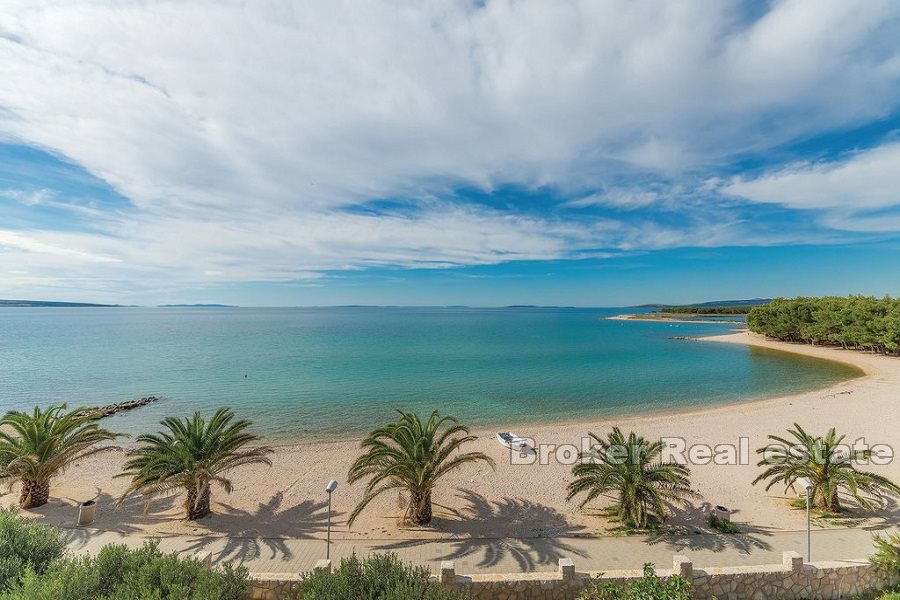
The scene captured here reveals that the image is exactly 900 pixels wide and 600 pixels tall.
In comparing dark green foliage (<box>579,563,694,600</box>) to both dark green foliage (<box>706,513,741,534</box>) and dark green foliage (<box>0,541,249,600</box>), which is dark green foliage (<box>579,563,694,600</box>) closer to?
dark green foliage (<box>706,513,741,534</box>)

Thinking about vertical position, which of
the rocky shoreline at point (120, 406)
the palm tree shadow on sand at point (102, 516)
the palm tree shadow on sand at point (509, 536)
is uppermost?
the palm tree shadow on sand at point (509, 536)

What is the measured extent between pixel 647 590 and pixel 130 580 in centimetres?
798

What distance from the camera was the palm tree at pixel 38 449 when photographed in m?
12.1

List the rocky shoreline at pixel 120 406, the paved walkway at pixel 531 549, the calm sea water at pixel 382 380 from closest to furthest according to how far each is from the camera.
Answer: the paved walkway at pixel 531 549, the rocky shoreline at pixel 120 406, the calm sea water at pixel 382 380

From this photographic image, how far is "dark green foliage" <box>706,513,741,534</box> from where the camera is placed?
10586 millimetres

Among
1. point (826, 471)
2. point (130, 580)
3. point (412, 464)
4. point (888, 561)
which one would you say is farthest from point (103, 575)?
point (826, 471)

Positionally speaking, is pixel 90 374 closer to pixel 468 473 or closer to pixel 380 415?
pixel 380 415

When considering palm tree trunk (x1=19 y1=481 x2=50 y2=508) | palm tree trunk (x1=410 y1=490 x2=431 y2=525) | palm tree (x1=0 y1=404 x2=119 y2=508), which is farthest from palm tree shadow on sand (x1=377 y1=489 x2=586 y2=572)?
palm tree trunk (x1=19 y1=481 x2=50 y2=508)

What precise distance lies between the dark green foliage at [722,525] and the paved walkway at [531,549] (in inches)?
15.4

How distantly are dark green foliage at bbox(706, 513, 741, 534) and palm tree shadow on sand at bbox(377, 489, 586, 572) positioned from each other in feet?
12.0

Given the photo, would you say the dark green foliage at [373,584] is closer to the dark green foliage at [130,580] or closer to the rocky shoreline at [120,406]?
the dark green foliage at [130,580]

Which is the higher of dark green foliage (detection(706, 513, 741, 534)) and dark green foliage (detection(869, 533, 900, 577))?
dark green foliage (detection(869, 533, 900, 577))

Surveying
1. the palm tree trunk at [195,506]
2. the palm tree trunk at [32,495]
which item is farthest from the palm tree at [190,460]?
the palm tree trunk at [32,495]

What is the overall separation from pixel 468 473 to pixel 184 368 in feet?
137
